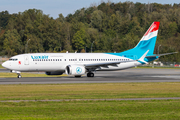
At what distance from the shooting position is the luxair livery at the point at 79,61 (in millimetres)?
41375

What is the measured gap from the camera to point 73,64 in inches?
1725

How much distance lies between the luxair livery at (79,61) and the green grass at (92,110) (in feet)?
78.6

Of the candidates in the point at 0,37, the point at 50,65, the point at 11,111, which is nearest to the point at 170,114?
the point at 11,111

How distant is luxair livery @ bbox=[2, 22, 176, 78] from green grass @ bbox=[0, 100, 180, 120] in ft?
78.6

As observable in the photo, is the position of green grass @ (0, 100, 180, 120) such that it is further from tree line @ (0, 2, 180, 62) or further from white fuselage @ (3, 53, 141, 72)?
tree line @ (0, 2, 180, 62)

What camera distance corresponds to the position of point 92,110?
15.4 meters

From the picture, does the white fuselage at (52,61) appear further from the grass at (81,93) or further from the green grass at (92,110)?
the green grass at (92,110)

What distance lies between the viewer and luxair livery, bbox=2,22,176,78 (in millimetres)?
41375

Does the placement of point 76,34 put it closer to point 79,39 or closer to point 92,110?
point 79,39

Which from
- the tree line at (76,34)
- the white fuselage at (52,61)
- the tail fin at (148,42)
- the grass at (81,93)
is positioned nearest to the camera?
the grass at (81,93)

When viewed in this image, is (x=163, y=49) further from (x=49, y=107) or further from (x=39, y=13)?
(x=49, y=107)

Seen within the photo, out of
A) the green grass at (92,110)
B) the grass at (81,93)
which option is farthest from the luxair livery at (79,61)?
the green grass at (92,110)

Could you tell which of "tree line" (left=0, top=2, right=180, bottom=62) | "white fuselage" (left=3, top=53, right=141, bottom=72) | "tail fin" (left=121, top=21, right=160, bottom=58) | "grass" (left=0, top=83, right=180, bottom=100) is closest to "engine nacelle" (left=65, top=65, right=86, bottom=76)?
"white fuselage" (left=3, top=53, right=141, bottom=72)

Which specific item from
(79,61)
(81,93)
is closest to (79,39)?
(79,61)
